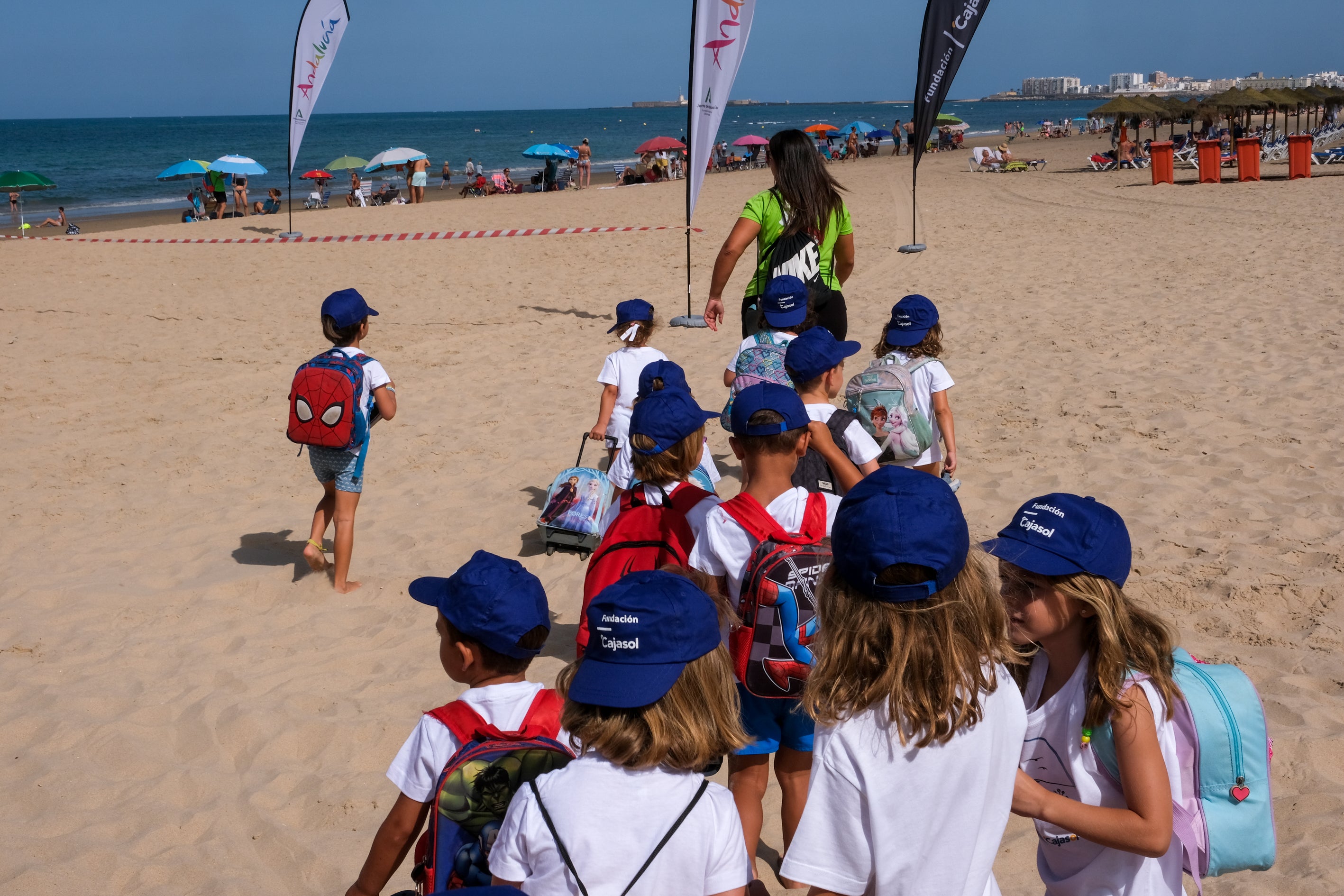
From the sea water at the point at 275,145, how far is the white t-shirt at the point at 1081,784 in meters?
34.3

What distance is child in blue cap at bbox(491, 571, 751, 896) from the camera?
1.75 meters

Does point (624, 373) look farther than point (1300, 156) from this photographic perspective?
No

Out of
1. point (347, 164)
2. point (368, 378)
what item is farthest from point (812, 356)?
point (347, 164)

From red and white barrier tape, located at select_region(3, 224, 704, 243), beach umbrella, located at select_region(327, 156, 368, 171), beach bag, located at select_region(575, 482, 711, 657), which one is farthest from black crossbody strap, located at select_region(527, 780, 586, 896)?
beach umbrella, located at select_region(327, 156, 368, 171)

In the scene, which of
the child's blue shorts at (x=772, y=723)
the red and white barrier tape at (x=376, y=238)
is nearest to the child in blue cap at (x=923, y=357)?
the child's blue shorts at (x=772, y=723)

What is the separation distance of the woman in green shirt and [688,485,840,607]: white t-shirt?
7.94 ft

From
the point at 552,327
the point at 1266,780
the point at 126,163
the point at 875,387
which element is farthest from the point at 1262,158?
the point at 126,163

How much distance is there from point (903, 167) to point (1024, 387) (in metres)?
28.8

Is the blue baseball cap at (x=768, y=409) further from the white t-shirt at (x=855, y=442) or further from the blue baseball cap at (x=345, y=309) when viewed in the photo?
the blue baseball cap at (x=345, y=309)

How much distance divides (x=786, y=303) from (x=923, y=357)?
0.77 metres

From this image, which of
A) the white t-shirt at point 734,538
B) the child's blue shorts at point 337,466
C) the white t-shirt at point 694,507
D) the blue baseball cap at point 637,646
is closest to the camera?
the blue baseball cap at point 637,646

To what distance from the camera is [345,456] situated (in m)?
4.95

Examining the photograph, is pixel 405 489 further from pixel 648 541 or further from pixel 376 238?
pixel 376 238

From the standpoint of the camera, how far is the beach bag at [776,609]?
252 cm
